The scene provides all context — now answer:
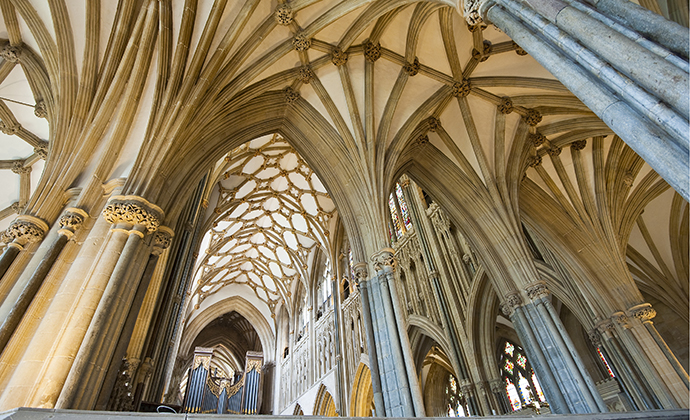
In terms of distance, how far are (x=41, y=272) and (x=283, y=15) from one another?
229 inches

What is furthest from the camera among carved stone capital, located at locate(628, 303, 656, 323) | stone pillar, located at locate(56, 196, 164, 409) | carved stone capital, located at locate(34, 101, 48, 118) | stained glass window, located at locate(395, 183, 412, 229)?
stained glass window, located at locate(395, 183, 412, 229)

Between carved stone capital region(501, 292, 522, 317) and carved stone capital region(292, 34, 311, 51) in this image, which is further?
carved stone capital region(292, 34, 311, 51)

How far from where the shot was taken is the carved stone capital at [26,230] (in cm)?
483

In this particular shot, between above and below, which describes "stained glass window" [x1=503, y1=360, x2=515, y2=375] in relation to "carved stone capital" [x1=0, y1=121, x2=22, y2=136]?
below

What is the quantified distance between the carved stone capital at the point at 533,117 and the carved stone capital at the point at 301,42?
549 cm

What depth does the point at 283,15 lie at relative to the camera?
7.22 m

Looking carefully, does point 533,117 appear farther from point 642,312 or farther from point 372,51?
point 642,312

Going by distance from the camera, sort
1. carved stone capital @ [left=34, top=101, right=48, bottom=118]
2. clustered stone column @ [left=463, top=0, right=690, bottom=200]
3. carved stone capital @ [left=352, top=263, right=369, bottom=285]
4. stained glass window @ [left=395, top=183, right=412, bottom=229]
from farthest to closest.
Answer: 1. stained glass window @ [left=395, top=183, right=412, bottom=229]
2. carved stone capital @ [left=34, top=101, right=48, bottom=118]
3. carved stone capital @ [left=352, top=263, right=369, bottom=285]
4. clustered stone column @ [left=463, top=0, right=690, bottom=200]

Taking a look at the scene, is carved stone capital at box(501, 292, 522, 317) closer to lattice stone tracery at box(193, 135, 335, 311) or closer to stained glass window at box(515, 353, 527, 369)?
stained glass window at box(515, 353, 527, 369)

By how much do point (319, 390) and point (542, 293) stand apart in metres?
10.3

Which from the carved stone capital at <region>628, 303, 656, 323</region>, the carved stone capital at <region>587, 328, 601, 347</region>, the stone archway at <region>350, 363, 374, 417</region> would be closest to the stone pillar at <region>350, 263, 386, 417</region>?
the carved stone capital at <region>587, 328, 601, 347</region>

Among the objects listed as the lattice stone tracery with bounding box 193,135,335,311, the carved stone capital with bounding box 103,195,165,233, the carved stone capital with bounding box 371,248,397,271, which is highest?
the lattice stone tracery with bounding box 193,135,335,311

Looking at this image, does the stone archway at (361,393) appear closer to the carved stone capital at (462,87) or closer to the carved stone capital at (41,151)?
the carved stone capital at (462,87)

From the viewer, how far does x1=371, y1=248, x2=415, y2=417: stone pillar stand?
544 cm
